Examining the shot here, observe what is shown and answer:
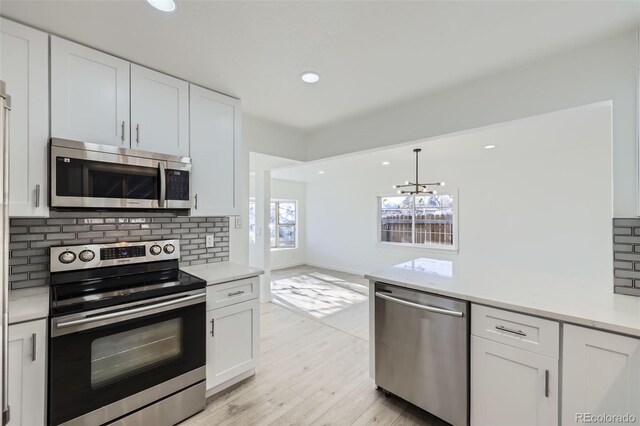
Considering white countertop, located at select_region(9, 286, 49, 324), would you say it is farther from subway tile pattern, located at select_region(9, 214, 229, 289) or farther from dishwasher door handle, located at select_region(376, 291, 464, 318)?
dishwasher door handle, located at select_region(376, 291, 464, 318)

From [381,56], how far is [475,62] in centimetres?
70

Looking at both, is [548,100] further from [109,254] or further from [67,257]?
[67,257]

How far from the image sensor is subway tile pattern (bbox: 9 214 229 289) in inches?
69.0

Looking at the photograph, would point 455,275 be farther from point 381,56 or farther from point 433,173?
point 433,173

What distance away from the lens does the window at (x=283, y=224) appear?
23.6 feet

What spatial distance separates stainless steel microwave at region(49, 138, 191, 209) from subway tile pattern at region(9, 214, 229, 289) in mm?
342

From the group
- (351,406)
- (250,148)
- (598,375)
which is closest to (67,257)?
(250,148)

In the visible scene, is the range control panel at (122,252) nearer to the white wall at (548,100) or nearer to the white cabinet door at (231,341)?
the white cabinet door at (231,341)

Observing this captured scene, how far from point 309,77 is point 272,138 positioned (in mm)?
1279

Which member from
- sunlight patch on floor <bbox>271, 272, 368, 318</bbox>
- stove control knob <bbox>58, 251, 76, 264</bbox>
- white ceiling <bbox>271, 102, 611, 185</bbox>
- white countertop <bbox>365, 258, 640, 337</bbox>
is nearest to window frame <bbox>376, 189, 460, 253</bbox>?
white ceiling <bbox>271, 102, 611, 185</bbox>

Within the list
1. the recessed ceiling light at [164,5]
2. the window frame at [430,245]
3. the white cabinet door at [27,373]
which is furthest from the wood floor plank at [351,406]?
the window frame at [430,245]

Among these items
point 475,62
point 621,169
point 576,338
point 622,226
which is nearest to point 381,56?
point 475,62

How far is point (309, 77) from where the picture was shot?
2160 millimetres

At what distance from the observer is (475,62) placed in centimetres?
196
